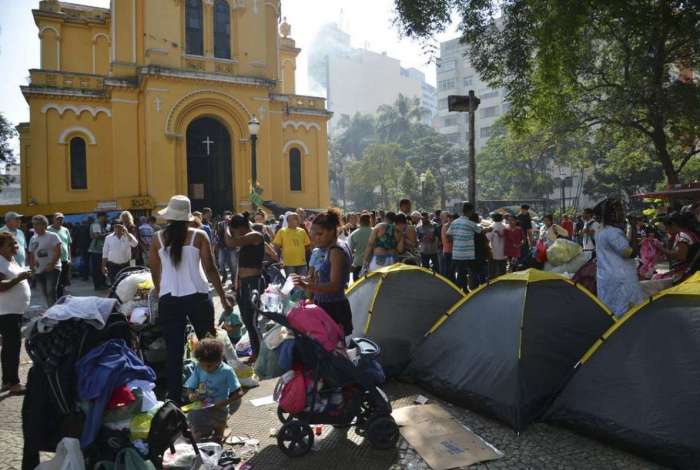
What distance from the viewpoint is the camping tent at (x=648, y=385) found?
3.42m

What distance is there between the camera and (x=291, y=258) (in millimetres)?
7672

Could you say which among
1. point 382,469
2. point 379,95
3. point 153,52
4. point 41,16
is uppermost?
point 379,95

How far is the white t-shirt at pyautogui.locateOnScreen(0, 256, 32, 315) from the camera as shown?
4969 mm

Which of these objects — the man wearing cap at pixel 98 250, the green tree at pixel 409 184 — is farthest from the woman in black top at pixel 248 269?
the green tree at pixel 409 184

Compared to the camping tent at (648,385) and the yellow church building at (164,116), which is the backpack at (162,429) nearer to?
the camping tent at (648,385)

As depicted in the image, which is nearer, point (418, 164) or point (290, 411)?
point (290, 411)

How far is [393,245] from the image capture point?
7.87 metres

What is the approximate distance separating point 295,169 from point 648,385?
23.4m

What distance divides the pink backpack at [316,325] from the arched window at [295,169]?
22.3 metres

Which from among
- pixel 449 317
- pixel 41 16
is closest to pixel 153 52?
pixel 41 16

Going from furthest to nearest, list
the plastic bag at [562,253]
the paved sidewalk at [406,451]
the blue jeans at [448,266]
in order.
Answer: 1. the blue jeans at [448,266]
2. the plastic bag at [562,253]
3. the paved sidewalk at [406,451]

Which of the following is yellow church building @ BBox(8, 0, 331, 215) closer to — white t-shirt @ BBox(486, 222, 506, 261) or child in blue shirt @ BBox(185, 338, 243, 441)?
white t-shirt @ BBox(486, 222, 506, 261)

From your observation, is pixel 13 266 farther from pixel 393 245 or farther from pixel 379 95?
pixel 379 95

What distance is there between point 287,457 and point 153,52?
21.4 metres
